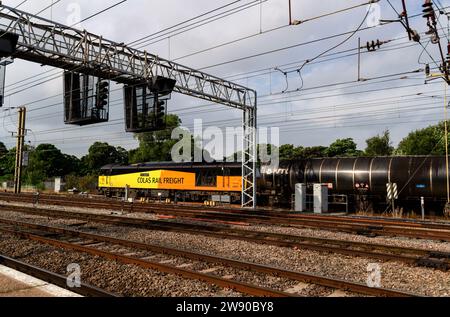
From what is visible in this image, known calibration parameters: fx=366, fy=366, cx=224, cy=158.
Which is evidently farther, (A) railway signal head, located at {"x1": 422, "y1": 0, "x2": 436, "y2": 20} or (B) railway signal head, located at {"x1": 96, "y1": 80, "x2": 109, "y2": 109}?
A: (B) railway signal head, located at {"x1": 96, "y1": 80, "x2": 109, "y2": 109}

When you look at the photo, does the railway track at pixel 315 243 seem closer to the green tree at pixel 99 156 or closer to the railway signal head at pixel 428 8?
the railway signal head at pixel 428 8

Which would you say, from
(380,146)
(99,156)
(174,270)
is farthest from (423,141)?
(99,156)

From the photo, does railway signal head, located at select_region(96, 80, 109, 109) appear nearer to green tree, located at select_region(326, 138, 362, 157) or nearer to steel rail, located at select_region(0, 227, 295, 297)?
steel rail, located at select_region(0, 227, 295, 297)

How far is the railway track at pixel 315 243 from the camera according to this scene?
8570 millimetres

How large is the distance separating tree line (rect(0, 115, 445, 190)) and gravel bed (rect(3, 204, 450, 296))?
94.8ft

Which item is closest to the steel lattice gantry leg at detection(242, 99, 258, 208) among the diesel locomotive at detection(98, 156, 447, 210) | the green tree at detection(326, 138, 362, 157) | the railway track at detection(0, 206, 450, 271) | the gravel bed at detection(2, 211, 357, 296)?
the diesel locomotive at detection(98, 156, 447, 210)

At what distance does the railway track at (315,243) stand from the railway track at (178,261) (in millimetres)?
2868

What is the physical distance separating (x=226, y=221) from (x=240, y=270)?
28.5 feet

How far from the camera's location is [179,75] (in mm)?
20906

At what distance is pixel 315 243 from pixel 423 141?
152 ft

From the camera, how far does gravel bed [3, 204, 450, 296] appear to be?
22.8 ft

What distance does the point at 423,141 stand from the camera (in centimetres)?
5006
